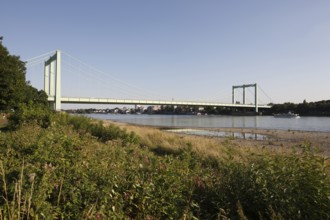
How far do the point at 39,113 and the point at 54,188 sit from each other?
11952 mm

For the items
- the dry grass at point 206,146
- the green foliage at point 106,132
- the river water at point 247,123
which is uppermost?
the green foliage at point 106,132

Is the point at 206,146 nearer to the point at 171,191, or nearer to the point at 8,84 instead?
the point at 171,191

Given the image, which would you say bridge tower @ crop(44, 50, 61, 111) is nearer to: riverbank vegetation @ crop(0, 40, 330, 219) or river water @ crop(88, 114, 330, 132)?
river water @ crop(88, 114, 330, 132)

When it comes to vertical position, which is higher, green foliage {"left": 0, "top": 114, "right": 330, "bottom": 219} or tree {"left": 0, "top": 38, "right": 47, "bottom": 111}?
tree {"left": 0, "top": 38, "right": 47, "bottom": 111}

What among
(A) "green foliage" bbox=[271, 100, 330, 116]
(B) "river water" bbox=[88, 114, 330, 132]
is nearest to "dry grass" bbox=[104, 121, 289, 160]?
(B) "river water" bbox=[88, 114, 330, 132]

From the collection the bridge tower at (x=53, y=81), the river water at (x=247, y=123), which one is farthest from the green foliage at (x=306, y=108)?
the bridge tower at (x=53, y=81)

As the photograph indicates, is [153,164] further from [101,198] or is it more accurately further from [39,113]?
[39,113]

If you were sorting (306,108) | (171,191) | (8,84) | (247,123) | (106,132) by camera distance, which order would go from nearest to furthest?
(171,191) < (106,132) < (8,84) < (247,123) < (306,108)

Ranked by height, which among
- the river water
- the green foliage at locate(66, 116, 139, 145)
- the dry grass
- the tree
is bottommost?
the river water

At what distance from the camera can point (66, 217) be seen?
10.4 feet

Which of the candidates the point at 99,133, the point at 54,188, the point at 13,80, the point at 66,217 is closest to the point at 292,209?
the point at 66,217

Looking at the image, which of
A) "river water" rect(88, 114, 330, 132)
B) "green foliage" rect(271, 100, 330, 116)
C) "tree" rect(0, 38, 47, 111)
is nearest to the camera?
"tree" rect(0, 38, 47, 111)

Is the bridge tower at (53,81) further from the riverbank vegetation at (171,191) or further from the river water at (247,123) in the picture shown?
the riverbank vegetation at (171,191)

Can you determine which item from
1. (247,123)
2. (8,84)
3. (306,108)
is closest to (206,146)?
(8,84)
